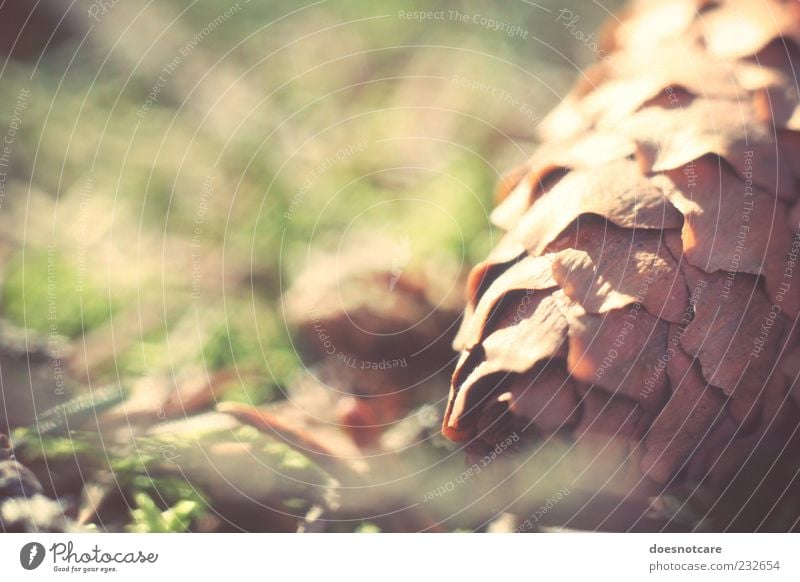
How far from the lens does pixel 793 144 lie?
1.53 ft

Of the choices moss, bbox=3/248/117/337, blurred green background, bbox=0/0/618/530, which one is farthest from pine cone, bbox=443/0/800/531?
moss, bbox=3/248/117/337

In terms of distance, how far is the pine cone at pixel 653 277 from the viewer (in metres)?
0.44

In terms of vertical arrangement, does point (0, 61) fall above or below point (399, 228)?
→ above

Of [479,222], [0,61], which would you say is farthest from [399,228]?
[0,61]

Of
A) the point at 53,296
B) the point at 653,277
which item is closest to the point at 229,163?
the point at 53,296

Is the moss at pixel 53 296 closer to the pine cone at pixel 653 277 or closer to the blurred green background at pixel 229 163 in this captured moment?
the blurred green background at pixel 229 163
